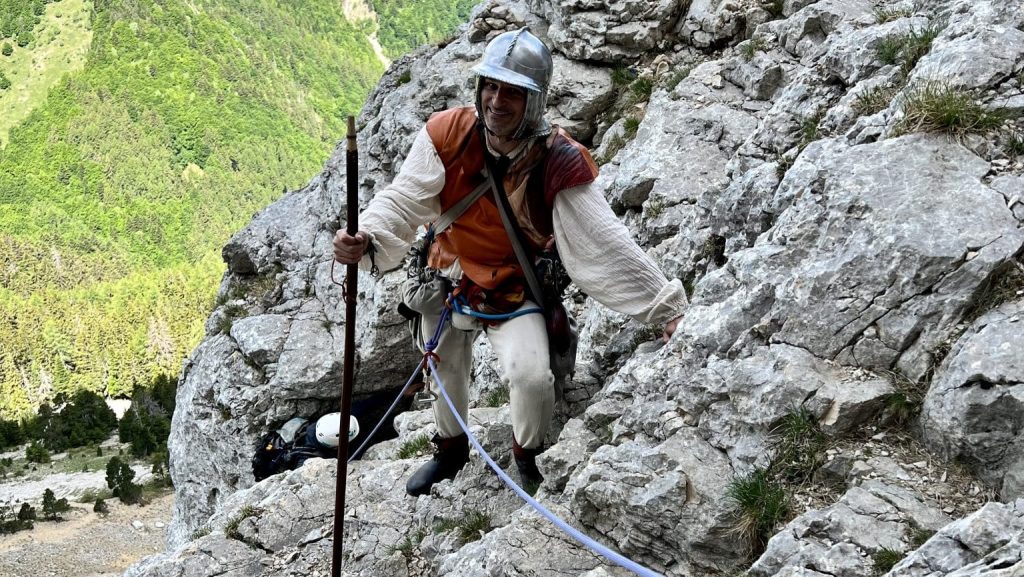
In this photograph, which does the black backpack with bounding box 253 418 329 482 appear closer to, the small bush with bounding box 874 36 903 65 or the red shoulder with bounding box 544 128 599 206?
the red shoulder with bounding box 544 128 599 206

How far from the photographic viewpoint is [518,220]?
6109 millimetres

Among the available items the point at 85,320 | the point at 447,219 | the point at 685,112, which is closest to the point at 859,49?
the point at 447,219

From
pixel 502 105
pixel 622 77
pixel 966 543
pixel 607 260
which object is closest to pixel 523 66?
pixel 502 105

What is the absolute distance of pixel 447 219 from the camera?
20.4 feet

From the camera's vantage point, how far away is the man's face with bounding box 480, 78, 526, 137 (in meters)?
5.61

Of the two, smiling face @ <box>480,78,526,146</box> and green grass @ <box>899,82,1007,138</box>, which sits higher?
smiling face @ <box>480,78,526,146</box>

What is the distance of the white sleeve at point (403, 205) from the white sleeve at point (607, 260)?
37.3 inches

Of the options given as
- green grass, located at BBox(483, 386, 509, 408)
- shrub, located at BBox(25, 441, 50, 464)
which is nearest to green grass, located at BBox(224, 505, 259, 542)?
green grass, located at BBox(483, 386, 509, 408)

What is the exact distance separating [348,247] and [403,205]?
2.19 feet

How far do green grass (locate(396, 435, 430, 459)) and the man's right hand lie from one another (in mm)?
4115

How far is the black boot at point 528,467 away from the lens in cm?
653

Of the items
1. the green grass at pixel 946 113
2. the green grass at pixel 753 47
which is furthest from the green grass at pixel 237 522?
the green grass at pixel 753 47

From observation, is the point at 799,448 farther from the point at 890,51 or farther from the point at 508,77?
the point at 890,51

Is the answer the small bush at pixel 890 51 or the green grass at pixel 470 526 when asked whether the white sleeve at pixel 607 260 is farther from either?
the small bush at pixel 890 51
